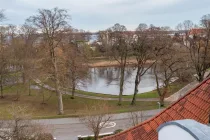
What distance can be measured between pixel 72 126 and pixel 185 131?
66.0ft

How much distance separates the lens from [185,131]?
2334mm

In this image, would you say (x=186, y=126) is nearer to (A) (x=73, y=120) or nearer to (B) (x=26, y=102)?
(A) (x=73, y=120)

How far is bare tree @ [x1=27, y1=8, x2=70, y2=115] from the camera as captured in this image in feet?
80.1

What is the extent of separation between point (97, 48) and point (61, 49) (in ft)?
108

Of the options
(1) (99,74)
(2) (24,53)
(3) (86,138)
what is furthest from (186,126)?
(1) (99,74)

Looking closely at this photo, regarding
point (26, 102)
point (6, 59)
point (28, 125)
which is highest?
point (6, 59)

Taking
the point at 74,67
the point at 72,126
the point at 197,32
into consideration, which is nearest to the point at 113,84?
the point at 74,67

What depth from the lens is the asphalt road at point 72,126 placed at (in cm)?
2011

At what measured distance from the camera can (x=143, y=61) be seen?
28.3m

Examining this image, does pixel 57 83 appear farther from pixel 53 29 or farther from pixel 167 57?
pixel 167 57

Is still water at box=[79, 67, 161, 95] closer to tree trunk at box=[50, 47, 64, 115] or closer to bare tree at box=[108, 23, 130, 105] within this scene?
bare tree at box=[108, 23, 130, 105]

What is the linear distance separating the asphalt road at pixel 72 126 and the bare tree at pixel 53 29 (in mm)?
3180

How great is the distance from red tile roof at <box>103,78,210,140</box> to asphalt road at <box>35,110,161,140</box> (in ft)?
46.5

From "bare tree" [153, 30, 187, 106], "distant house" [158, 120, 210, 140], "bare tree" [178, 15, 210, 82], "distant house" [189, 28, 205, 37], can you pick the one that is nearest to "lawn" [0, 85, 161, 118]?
"bare tree" [153, 30, 187, 106]
